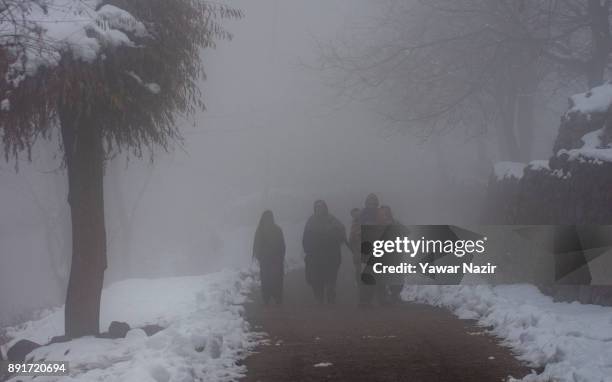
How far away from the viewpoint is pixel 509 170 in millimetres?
15656

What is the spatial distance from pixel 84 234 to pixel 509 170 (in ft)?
32.5

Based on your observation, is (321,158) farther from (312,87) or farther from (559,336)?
(559,336)

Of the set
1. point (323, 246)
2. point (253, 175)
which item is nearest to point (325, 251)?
point (323, 246)

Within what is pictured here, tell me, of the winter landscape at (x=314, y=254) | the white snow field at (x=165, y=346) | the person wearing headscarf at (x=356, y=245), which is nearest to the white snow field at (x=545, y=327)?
the winter landscape at (x=314, y=254)

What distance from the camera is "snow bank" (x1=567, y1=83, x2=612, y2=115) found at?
12.1 metres

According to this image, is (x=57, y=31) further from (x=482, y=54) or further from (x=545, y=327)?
(x=482, y=54)

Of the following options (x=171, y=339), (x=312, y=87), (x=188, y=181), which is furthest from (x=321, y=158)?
(x=171, y=339)

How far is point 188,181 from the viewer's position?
6950cm

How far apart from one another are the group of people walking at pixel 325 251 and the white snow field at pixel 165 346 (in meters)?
2.04

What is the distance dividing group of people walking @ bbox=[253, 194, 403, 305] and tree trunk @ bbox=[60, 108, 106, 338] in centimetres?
596

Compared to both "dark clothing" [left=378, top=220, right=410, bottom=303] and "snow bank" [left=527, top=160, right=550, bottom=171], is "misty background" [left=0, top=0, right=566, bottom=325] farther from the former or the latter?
"snow bank" [left=527, top=160, right=550, bottom=171]

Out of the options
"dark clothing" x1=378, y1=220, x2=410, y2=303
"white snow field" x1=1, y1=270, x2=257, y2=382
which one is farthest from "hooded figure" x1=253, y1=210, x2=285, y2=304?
"dark clothing" x1=378, y1=220, x2=410, y2=303

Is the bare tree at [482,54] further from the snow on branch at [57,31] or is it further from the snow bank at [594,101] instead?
the snow on branch at [57,31]

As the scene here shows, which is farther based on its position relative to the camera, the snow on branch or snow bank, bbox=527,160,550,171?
snow bank, bbox=527,160,550,171
